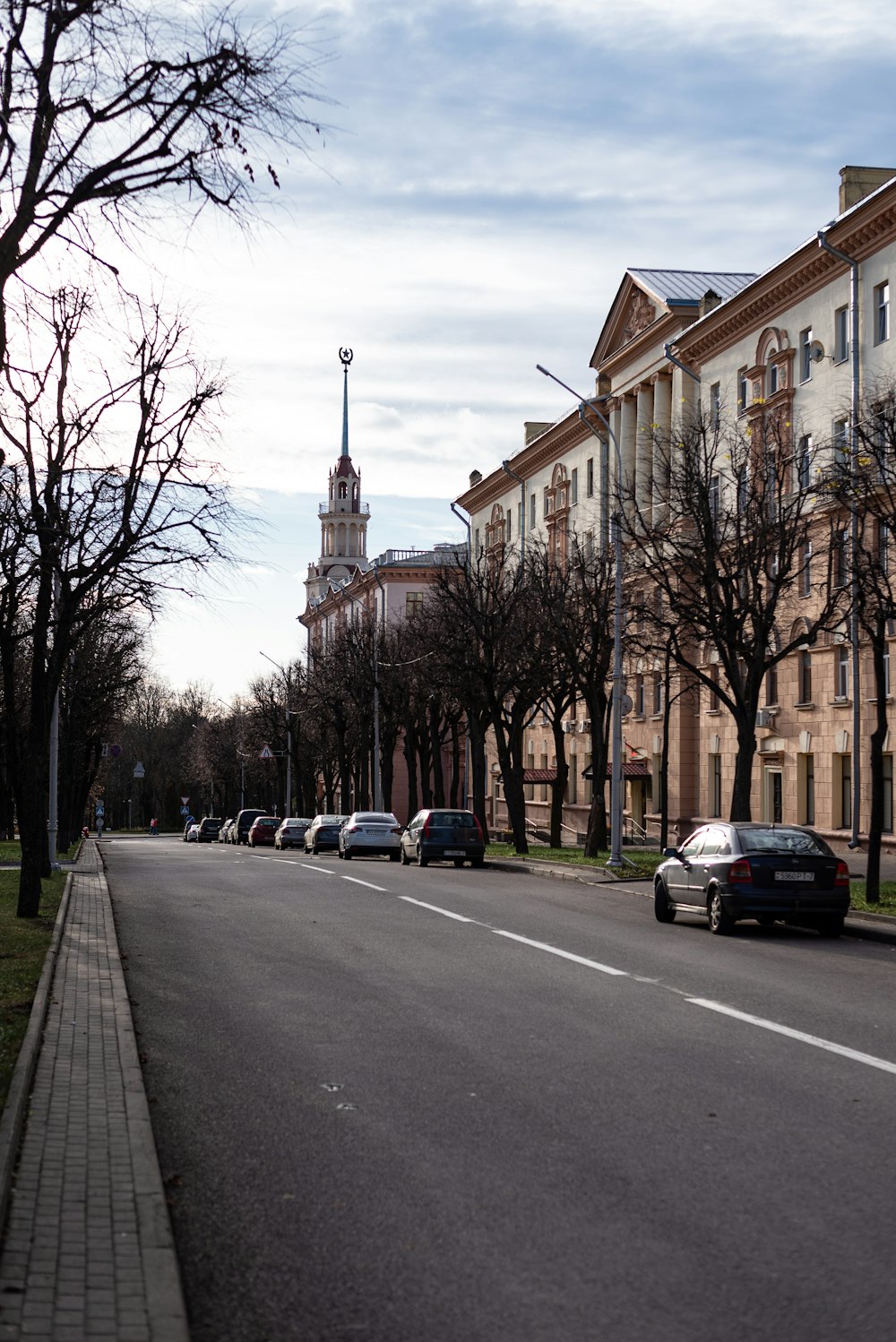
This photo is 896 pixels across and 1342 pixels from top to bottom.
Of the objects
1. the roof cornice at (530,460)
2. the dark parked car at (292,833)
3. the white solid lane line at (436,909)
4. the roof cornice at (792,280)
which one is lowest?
the white solid lane line at (436,909)

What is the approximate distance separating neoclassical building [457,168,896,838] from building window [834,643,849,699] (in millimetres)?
50

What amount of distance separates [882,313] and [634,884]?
1850 centimetres

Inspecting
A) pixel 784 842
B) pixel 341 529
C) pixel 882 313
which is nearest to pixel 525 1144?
pixel 784 842

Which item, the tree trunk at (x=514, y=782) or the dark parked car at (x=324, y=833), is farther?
the dark parked car at (x=324, y=833)

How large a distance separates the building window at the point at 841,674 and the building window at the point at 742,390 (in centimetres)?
935

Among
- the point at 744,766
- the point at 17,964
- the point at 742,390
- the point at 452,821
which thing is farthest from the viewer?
the point at 742,390

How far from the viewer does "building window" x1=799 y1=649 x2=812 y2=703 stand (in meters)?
46.7

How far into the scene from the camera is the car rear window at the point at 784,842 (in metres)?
19.5

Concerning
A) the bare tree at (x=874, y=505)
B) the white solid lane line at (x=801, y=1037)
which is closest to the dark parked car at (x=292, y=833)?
the bare tree at (x=874, y=505)

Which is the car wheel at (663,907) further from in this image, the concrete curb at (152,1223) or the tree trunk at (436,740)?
the tree trunk at (436,740)

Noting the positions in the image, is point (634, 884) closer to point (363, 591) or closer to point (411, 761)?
point (411, 761)

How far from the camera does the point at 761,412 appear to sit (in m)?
46.7

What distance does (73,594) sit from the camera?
22.0 metres

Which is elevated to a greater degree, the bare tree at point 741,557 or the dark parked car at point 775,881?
the bare tree at point 741,557
